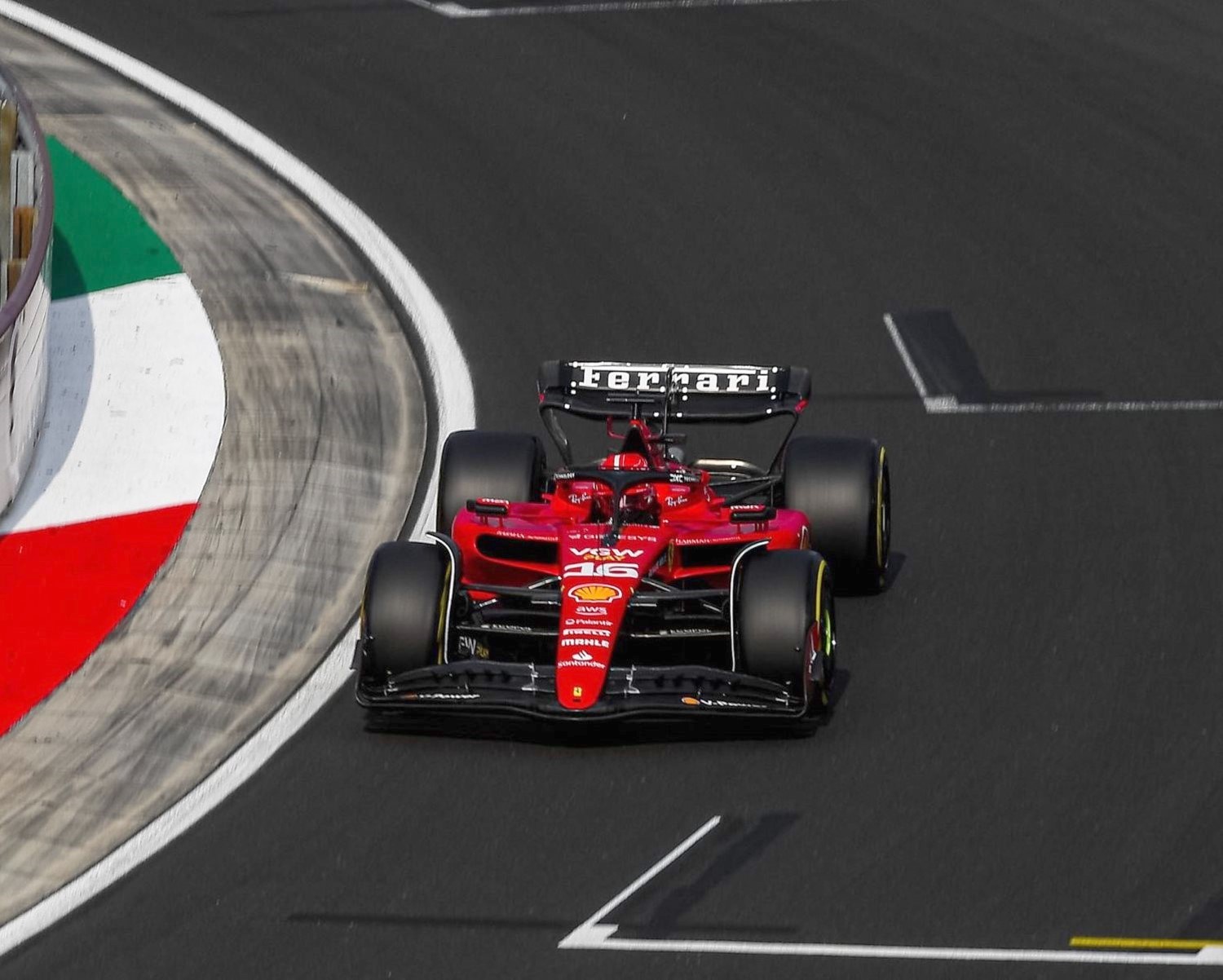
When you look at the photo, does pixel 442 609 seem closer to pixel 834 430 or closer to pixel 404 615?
pixel 404 615

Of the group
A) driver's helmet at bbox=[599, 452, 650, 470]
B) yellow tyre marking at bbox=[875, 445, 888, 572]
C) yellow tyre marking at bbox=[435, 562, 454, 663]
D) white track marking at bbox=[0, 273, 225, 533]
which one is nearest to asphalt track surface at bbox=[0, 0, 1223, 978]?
yellow tyre marking at bbox=[875, 445, 888, 572]

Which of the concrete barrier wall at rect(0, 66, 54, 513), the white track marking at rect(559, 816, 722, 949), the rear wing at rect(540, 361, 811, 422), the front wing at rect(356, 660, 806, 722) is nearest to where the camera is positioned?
the white track marking at rect(559, 816, 722, 949)

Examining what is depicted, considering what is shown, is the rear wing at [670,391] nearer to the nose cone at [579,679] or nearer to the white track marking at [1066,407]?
the white track marking at [1066,407]

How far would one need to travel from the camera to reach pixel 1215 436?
1507 centimetres

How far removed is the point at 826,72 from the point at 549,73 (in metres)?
2.24

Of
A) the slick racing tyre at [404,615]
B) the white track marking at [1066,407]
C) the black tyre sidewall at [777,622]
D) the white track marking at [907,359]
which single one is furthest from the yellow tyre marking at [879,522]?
the white track marking at [907,359]

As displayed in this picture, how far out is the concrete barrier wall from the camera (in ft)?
44.3

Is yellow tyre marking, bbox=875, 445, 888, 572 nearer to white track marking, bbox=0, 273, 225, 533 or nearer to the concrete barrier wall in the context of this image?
white track marking, bbox=0, 273, 225, 533

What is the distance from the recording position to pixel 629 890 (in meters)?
10.0

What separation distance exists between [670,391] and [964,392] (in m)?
3.08

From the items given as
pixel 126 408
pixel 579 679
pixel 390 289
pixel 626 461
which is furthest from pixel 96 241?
pixel 579 679

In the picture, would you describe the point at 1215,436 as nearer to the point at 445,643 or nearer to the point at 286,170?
the point at 445,643

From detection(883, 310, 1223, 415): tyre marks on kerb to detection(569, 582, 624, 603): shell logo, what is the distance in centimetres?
467

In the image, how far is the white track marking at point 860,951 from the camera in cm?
933
